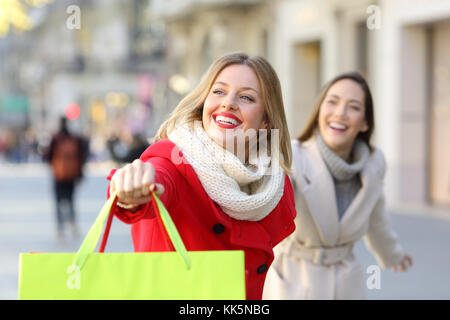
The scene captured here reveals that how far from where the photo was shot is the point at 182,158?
2.36m

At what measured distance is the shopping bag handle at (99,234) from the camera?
1.87 metres

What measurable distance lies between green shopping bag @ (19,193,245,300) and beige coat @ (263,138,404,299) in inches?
70.5

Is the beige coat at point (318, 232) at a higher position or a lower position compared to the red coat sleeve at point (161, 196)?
lower

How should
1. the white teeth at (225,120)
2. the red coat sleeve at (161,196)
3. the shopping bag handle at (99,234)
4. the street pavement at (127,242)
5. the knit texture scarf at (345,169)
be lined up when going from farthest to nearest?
the street pavement at (127,242), the knit texture scarf at (345,169), the white teeth at (225,120), the red coat sleeve at (161,196), the shopping bag handle at (99,234)

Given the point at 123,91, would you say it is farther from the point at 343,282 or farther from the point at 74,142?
the point at 343,282

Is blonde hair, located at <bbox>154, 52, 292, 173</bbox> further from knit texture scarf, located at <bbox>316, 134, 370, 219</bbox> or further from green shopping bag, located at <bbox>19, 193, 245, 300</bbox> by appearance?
knit texture scarf, located at <bbox>316, 134, 370, 219</bbox>

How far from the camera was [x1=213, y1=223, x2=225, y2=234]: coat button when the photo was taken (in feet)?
7.82

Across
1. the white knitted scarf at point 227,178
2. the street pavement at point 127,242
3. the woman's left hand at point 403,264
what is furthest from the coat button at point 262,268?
the street pavement at point 127,242

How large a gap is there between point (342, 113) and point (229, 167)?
149 centimetres

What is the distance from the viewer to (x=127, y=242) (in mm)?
9922

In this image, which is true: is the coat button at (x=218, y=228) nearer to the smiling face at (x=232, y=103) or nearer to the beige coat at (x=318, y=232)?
the smiling face at (x=232, y=103)

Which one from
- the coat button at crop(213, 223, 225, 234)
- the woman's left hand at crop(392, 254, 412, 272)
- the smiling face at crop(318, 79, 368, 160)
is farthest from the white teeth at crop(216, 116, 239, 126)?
the woman's left hand at crop(392, 254, 412, 272)

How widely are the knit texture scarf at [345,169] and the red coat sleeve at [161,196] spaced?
160cm
